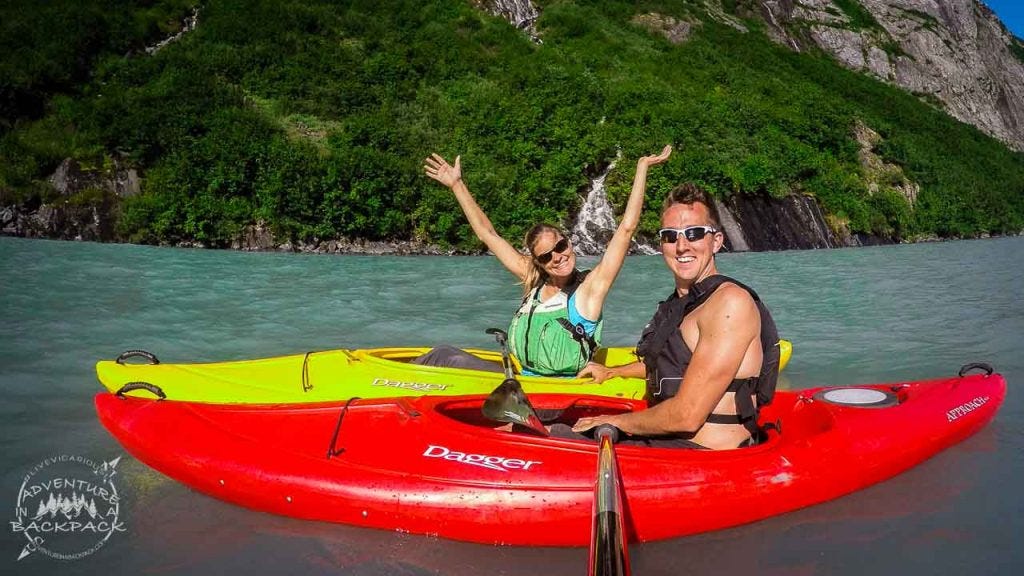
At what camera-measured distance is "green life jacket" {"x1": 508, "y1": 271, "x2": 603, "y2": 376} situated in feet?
12.9

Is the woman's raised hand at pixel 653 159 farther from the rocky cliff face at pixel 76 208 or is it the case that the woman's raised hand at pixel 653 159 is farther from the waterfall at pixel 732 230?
the waterfall at pixel 732 230

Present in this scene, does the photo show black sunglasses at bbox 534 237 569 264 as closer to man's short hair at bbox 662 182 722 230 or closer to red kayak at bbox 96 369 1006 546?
red kayak at bbox 96 369 1006 546

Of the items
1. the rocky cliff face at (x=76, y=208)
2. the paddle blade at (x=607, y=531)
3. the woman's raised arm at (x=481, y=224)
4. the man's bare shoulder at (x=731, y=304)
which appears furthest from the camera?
the rocky cliff face at (x=76, y=208)

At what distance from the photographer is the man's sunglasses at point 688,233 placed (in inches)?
103

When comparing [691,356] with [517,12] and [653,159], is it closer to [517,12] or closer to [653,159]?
[653,159]

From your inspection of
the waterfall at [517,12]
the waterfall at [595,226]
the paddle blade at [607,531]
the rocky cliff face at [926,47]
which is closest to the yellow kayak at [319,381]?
the paddle blade at [607,531]

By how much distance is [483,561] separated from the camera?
8.65ft

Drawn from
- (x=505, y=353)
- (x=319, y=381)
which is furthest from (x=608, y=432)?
(x=319, y=381)

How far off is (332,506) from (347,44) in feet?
76.0

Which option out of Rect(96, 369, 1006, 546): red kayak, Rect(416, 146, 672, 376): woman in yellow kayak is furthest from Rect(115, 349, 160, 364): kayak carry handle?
Rect(416, 146, 672, 376): woman in yellow kayak

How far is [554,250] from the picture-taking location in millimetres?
3855

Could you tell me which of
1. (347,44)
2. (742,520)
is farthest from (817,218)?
(742,520)

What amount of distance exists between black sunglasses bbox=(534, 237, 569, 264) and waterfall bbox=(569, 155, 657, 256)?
14.4 meters

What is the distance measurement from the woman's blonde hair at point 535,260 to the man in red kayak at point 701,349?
1.23 metres
